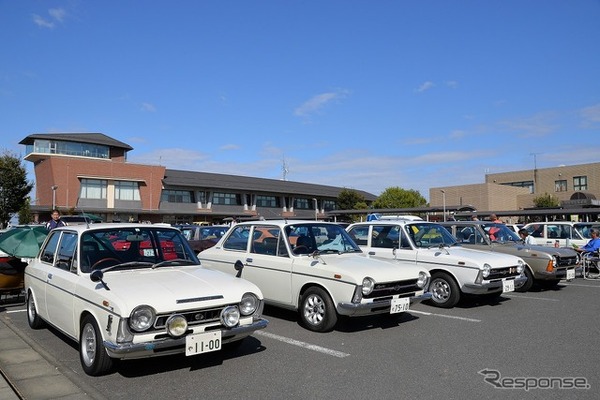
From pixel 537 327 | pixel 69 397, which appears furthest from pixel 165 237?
pixel 537 327

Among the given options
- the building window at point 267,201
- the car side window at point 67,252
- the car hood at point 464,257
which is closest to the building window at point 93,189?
the building window at point 267,201

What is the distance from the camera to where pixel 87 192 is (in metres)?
51.2

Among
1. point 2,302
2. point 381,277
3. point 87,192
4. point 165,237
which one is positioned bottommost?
point 2,302

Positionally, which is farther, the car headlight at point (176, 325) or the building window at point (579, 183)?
the building window at point (579, 183)

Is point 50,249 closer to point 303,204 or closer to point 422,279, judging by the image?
point 422,279

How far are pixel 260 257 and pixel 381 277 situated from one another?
2213 mm

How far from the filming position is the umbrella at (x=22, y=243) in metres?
8.63

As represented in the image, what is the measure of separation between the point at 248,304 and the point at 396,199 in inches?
2701

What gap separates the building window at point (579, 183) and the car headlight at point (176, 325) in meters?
68.3

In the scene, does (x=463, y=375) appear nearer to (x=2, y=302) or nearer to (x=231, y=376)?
(x=231, y=376)

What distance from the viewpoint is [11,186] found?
116 ft

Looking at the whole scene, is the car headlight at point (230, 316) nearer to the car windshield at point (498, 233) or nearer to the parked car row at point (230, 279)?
the parked car row at point (230, 279)

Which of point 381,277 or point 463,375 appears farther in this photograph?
point 381,277

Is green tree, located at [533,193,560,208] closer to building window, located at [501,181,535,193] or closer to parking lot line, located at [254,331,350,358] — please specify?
building window, located at [501,181,535,193]
